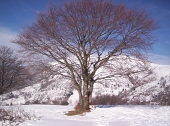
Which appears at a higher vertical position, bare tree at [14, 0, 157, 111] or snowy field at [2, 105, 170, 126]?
bare tree at [14, 0, 157, 111]

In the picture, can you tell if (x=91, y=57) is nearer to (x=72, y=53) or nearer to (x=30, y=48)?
(x=72, y=53)

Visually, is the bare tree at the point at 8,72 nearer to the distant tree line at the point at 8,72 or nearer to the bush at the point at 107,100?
the distant tree line at the point at 8,72

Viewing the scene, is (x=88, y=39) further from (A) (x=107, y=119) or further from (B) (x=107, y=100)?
(B) (x=107, y=100)

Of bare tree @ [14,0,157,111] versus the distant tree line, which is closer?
bare tree @ [14,0,157,111]

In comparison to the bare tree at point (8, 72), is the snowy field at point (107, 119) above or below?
below

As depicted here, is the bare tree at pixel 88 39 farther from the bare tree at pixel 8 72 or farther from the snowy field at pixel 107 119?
the bare tree at pixel 8 72

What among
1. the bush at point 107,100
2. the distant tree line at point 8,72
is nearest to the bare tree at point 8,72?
the distant tree line at point 8,72

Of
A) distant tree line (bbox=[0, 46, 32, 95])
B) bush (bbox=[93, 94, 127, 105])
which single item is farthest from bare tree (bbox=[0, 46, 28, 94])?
bush (bbox=[93, 94, 127, 105])

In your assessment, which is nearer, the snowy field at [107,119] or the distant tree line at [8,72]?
the snowy field at [107,119]

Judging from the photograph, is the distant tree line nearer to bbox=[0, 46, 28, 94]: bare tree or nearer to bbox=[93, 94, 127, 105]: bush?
bbox=[0, 46, 28, 94]: bare tree

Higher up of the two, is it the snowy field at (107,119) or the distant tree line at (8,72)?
the distant tree line at (8,72)

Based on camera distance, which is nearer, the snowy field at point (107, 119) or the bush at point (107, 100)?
the snowy field at point (107, 119)

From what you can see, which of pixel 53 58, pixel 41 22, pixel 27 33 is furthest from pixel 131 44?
pixel 27 33

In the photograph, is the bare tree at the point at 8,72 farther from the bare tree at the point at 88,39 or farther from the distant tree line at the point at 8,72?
the bare tree at the point at 88,39
